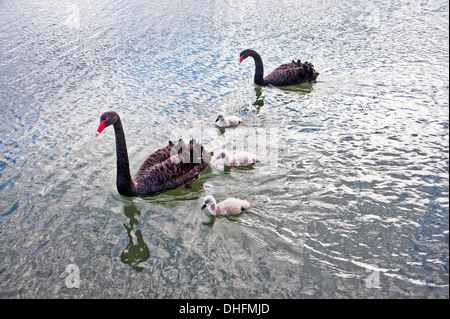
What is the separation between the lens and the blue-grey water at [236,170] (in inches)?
169

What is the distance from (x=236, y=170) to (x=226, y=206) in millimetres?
1184

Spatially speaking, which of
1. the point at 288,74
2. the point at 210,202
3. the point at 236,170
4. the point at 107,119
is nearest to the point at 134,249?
the point at 210,202

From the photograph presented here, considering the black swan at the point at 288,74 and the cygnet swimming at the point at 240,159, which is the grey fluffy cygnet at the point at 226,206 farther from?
the black swan at the point at 288,74

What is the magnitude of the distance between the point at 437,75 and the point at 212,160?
6080 mm

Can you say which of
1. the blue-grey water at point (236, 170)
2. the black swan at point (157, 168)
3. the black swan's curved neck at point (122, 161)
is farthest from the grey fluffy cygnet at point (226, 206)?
the black swan's curved neck at point (122, 161)

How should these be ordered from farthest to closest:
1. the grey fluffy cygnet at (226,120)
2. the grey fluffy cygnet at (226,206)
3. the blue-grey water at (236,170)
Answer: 1. the grey fluffy cygnet at (226,120)
2. the grey fluffy cygnet at (226,206)
3. the blue-grey water at (236,170)

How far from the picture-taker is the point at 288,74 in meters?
9.36

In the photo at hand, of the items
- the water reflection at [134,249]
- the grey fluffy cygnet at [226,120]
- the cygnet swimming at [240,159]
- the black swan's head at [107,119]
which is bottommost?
the water reflection at [134,249]

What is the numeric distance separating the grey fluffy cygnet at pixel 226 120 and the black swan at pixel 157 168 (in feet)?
4.93

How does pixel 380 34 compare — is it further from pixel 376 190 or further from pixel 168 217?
pixel 168 217

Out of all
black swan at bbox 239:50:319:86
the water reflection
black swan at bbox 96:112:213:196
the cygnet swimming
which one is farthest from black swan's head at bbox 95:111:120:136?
black swan at bbox 239:50:319:86

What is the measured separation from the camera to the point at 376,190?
534 centimetres

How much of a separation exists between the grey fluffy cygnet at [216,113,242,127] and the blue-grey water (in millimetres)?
230
